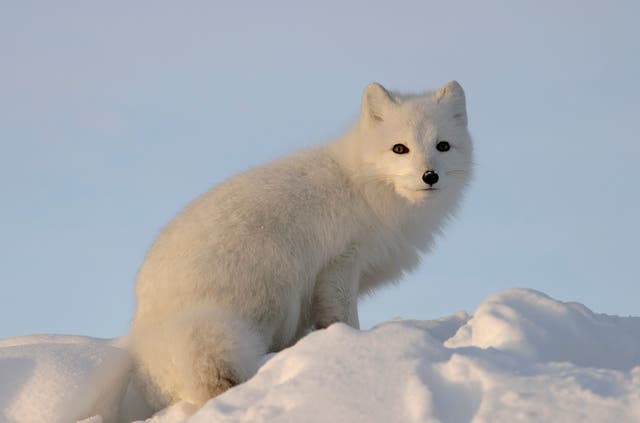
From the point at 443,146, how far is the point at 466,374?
8.54 ft

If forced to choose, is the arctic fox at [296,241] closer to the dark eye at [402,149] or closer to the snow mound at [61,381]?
the dark eye at [402,149]

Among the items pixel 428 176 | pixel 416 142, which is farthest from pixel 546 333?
pixel 416 142

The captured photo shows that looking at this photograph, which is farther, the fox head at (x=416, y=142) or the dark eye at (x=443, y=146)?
the dark eye at (x=443, y=146)

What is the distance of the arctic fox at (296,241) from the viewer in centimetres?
446

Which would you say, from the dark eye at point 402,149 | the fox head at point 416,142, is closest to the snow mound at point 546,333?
the fox head at point 416,142

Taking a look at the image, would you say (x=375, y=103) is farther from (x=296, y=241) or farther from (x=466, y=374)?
(x=466, y=374)

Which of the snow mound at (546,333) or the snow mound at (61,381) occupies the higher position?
the snow mound at (546,333)

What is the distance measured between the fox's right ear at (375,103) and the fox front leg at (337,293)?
0.85 meters

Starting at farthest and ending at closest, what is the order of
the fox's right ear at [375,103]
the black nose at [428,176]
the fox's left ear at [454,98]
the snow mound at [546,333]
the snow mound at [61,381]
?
the fox's left ear at [454,98], the fox's right ear at [375,103], the black nose at [428,176], the snow mound at [61,381], the snow mound at [546,333]

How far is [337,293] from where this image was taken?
206 inches

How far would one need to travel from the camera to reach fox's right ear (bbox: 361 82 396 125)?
5602mm

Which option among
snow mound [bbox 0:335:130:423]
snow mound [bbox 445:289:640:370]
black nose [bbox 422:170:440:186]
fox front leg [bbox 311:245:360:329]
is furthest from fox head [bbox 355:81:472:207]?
snow mound [bbox 0:335:130:423]

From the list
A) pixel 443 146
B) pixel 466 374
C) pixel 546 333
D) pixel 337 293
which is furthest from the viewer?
pixel 443 146

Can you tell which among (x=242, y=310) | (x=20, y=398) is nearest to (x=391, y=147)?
(x=242, y=310)
